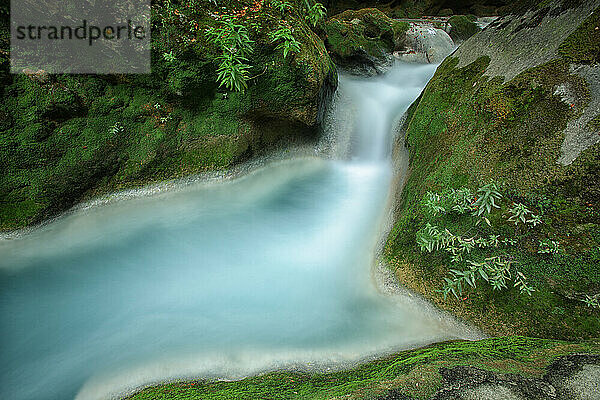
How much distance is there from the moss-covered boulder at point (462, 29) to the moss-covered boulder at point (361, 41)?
3159 millimetres

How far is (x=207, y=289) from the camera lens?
3984mm

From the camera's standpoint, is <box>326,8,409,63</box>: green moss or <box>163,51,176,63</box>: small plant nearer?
<box>163,51,176,63</box>: small plant

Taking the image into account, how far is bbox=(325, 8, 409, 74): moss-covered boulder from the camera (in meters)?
8.07

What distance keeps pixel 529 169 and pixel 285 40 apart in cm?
373

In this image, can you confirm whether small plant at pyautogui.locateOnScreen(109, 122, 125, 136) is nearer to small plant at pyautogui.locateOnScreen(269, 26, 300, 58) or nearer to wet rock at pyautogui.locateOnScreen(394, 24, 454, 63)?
small plant at pyautogui.locateOnScreen(269, 26, 300, 58)

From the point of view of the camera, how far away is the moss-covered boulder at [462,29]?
11484mm

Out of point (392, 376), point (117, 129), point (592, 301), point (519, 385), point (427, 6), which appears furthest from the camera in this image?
point (427, 6)

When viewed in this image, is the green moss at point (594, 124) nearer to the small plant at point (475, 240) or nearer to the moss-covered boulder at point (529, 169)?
the moss-covered boulder at point (529, 169)

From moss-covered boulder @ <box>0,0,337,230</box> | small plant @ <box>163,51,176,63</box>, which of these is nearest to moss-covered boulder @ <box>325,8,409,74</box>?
moss-covered boulder @ <box>0,0,337,230</box>

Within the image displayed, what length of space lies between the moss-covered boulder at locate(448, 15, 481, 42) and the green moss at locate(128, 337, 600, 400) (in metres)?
12.0

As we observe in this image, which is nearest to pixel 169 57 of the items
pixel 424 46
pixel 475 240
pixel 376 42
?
pixel 475 240

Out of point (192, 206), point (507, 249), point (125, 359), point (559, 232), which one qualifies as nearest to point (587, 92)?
point (559, 232)

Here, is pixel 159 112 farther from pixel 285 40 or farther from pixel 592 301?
pixel 592 301

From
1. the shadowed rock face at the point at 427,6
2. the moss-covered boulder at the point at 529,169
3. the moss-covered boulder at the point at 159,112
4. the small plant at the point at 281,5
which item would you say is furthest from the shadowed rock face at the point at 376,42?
the shadowed rock face at the point at 427,6
